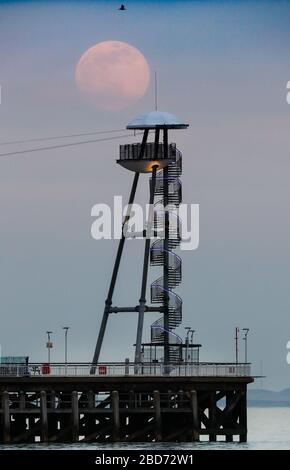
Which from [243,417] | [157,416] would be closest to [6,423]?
[157,416]

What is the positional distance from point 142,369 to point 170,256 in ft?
35.3

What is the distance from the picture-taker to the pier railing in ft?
487

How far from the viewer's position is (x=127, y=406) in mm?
148125

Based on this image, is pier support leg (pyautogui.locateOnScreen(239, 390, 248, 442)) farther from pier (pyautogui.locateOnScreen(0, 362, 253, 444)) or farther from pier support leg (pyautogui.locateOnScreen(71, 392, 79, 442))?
pier support leg (pyautogui.locateOnScreen(71, 392, 79, 442))

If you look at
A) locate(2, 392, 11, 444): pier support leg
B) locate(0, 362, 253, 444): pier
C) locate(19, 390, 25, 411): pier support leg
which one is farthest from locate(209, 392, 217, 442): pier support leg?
locate(2, 392, 11, 444): pier support leg

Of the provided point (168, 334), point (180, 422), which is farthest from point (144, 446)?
point (168, 334)

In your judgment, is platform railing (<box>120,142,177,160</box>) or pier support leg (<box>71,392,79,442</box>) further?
platform railing (<box>120,142,177,160</box>)

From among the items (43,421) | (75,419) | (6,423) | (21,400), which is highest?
(21,400)

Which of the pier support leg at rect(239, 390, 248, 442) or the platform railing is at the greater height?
the platform railing

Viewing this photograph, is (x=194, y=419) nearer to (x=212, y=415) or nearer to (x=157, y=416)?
(x=212, y=415)

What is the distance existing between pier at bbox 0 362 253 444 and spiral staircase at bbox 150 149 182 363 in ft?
33.7

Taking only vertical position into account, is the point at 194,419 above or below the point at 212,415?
below
